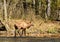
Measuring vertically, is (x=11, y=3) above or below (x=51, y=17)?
above

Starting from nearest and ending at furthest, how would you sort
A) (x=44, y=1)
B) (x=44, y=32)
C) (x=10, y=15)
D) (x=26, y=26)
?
(x=26, y=26)
(x=44, y=32)
(x=10, y=15)
(x=44, y=1)

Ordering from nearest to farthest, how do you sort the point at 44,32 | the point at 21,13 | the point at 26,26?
the point at 26,26, the point at 44,32, the point at 21,13

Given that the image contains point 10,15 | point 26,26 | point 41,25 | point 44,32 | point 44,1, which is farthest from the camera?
point 44,1

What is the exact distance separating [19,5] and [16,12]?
1.66 meters

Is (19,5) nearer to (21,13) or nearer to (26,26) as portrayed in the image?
(21,13)

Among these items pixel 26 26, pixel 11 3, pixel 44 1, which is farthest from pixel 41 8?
pixel 26 26

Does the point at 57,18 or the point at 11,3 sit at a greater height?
the point at 11,3

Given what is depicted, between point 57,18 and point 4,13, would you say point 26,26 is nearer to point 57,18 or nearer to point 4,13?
point 4,13

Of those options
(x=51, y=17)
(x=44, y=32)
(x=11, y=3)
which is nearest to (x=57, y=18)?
(x=51, y=17)

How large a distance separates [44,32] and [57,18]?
8.40m

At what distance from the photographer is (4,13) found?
20.1m

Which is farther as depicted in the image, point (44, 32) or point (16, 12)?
point (16, 12)

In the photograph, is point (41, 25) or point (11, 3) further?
point (11, 3)

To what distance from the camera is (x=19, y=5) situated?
75.1ft
